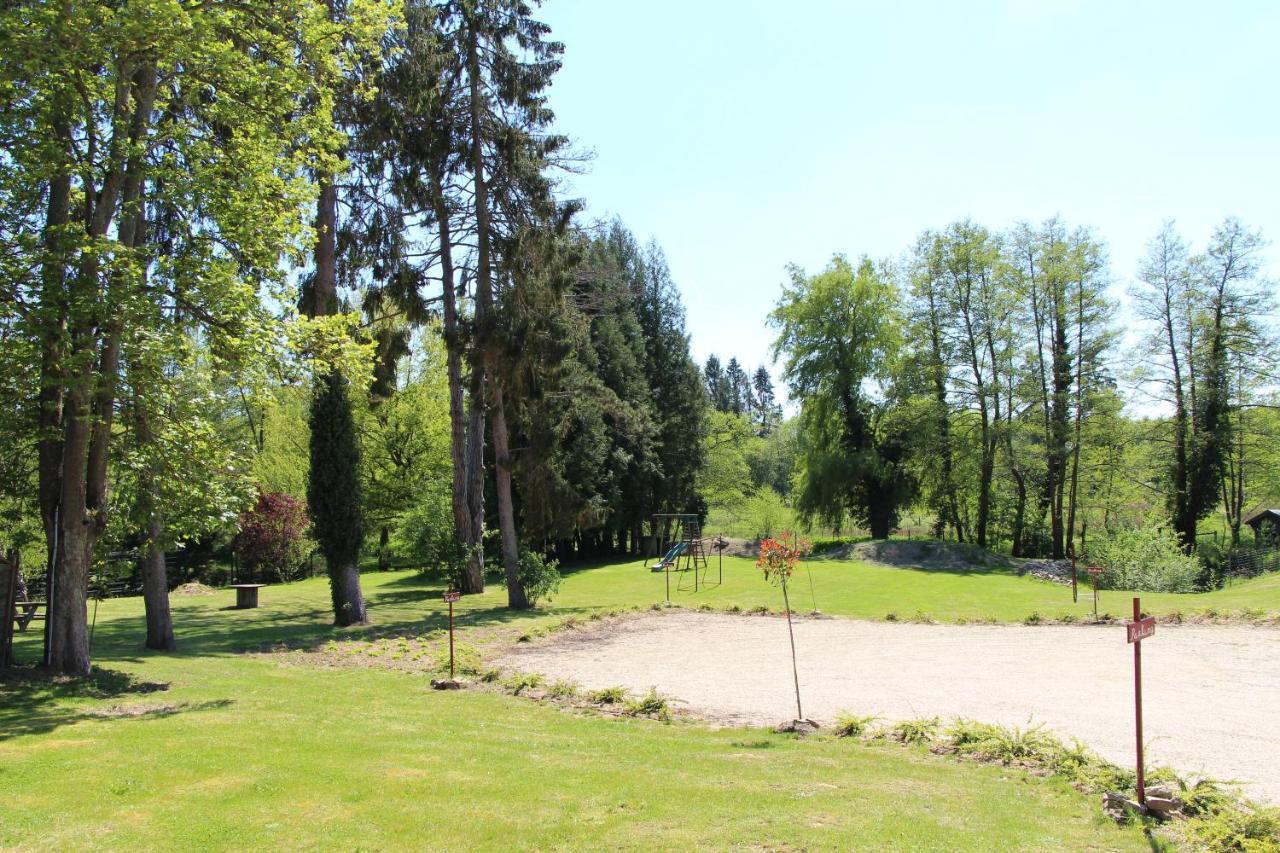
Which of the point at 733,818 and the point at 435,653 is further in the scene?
the point at 435,653

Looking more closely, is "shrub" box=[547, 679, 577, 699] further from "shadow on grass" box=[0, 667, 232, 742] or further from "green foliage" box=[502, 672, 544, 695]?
"shadow on grass" box=[0, 667, 232, 742]

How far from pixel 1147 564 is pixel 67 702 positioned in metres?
30.5

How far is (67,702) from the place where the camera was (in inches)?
355

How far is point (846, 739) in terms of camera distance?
9078 millimetres

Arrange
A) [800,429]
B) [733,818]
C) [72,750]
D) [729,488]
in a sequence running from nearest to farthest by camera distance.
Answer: [733,818] → [72,750] → [800,429] → [729,488]

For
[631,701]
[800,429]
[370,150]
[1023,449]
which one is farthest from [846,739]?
[800,429]

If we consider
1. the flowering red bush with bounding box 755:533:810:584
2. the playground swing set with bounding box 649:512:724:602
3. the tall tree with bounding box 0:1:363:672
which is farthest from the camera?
the playground swing set with bounding box 649:512:724:602

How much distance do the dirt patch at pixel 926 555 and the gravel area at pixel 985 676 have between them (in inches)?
653

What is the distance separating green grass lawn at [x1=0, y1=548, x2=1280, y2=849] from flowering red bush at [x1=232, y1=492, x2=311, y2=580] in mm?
20627

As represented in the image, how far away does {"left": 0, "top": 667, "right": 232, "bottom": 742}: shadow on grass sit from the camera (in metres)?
8.02

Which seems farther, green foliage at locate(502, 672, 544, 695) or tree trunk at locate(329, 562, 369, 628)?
tree trunk at locate(329, 562, 369, 628)

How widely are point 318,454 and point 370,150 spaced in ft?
25.3

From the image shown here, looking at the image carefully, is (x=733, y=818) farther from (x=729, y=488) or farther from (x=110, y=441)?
(x=729, y=488)

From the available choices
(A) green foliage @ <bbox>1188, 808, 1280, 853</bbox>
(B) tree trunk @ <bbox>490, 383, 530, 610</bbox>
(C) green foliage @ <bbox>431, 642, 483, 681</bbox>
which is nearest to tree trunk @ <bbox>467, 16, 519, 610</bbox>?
(B) tree trunk @ <bbox>490, 383, 530, 610</bbox>
